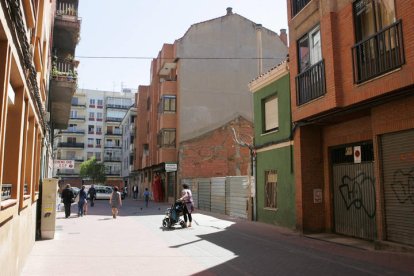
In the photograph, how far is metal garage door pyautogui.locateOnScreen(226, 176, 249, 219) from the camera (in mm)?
20048

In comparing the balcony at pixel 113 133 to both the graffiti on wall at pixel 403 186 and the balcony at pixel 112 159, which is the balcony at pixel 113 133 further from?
the graffiti on wall at pixel 403 186

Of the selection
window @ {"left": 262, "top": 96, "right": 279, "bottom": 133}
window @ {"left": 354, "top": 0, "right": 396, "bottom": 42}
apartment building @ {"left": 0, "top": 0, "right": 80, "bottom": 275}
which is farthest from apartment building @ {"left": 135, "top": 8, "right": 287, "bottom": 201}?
apartment building @ {"left": 0, "top": 0, "right": 80, "bottom": 275}

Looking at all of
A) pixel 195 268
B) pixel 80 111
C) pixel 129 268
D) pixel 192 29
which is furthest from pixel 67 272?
pixel 80 111

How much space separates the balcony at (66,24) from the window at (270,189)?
35.6ft

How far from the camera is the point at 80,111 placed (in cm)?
9144

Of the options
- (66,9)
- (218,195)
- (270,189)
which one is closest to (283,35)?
(218,195)

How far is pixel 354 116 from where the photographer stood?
41.4 feet

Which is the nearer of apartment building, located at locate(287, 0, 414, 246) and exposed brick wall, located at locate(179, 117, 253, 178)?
apartment building, located at locate(287, 0, 414, 246)

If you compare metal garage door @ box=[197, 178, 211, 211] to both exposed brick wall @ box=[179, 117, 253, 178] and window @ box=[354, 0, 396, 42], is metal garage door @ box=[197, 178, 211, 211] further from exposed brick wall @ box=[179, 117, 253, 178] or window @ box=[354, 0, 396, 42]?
window @ box=[354, 0, 396, 42]

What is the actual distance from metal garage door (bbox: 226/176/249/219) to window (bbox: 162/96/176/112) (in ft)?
49.4

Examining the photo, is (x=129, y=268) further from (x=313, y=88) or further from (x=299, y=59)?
(x=299, y=59)

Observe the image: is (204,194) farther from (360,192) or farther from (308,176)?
(360,192)

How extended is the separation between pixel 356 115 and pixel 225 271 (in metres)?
6.65

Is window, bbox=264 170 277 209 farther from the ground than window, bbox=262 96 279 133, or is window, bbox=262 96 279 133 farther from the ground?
window, bbox=262 96 279 133
